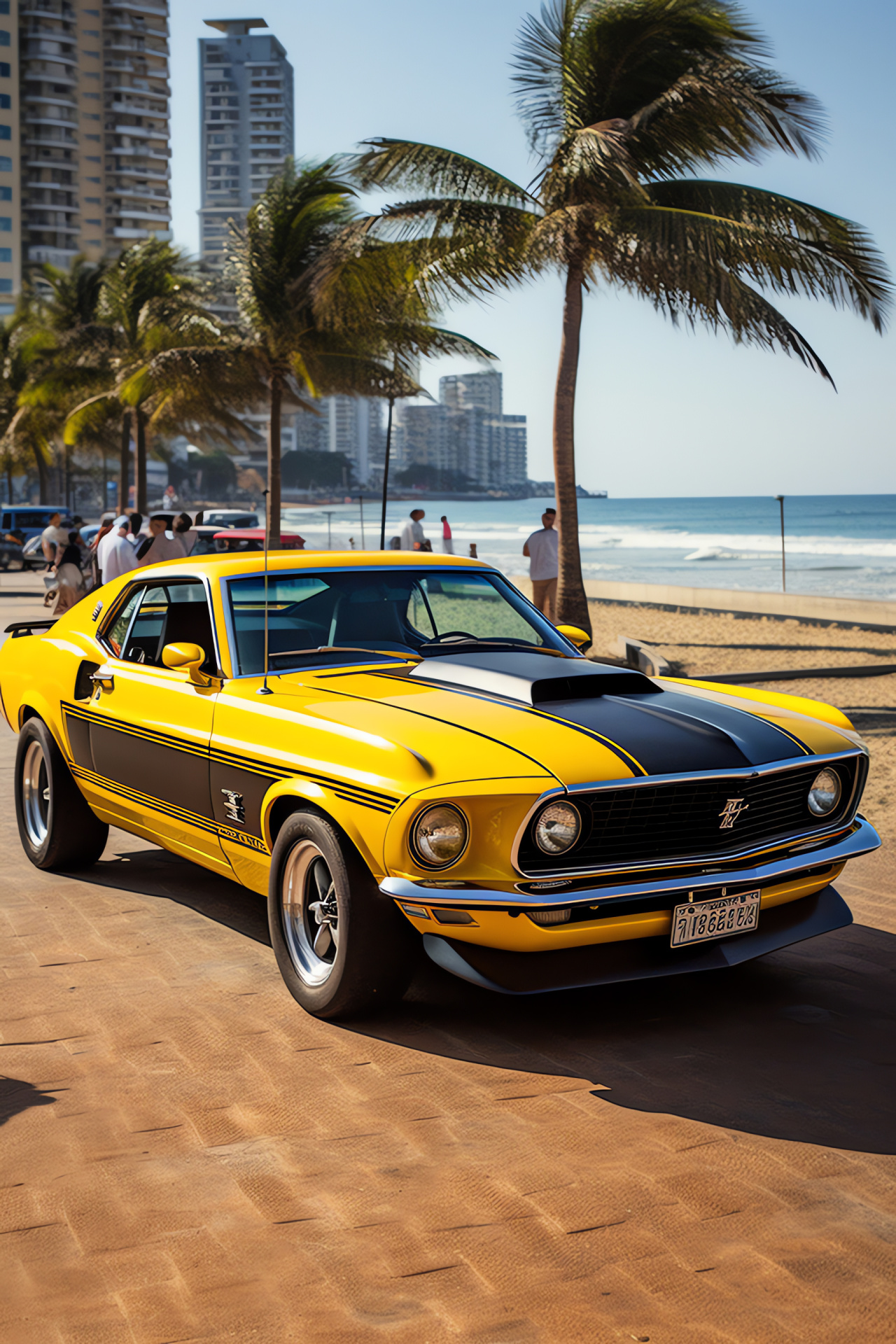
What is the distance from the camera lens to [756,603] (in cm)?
2438

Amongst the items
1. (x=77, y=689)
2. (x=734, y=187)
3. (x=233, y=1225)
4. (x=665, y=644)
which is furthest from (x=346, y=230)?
(x=233, y=1225)

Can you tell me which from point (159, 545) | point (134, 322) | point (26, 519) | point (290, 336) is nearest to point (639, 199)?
point (159, 545)

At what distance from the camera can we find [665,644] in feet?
63.0

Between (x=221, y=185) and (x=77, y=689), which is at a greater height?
(x=221, y=185)

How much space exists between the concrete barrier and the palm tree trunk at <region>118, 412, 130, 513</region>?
17.5 m

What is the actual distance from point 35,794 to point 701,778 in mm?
4042

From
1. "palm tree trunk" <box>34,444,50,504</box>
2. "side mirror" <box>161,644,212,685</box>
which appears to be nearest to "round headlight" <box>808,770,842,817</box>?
"side mirror" <box>161,644,212,685</box>

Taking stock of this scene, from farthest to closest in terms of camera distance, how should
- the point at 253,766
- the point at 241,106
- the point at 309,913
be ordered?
the point at 241,106, the point at 253,766, the point at 309,913

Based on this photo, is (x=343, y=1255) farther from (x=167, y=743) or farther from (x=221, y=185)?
(x=221, y=185)

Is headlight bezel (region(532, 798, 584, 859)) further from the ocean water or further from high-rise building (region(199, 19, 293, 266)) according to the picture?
high-rise building (region(199, 19, 293, 266))

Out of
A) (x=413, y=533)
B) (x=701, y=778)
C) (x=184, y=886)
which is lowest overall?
(x=184, y=886)

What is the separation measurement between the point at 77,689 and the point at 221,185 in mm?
207970

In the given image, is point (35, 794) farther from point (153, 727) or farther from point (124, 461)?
point (124, 461)

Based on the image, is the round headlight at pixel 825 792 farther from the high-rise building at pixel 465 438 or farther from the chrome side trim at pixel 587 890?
the high-rise building at pixel 465 438
